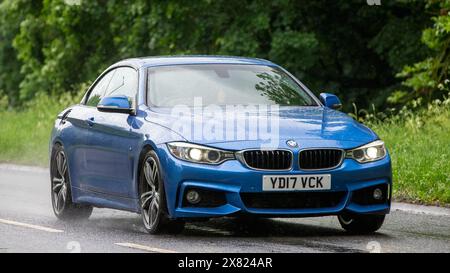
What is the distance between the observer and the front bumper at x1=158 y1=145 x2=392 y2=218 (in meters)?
10.8

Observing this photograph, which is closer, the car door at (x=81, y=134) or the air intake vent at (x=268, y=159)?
the air intake vent at (x=268, y=159)

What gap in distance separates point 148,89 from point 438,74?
12.4 meters

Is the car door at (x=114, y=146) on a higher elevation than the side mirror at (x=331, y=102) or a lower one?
lower

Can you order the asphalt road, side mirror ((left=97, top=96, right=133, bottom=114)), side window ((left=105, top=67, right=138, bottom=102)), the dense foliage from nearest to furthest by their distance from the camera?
1. the asphalt road
2. side mirror ((left=97, top=96, right=133, bottom=114))
3. side window ((left=105, top=67, right=138, bottom=102))
4. the dense foliage

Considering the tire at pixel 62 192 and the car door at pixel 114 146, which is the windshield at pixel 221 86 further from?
the tire at pixel 62 192

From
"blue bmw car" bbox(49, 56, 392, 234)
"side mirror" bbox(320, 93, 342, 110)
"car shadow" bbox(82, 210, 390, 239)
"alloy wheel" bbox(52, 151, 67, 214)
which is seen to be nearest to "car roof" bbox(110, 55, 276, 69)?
"blue bmw car" bbox(49, 56, 392, 234)

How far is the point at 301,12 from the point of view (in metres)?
31.2

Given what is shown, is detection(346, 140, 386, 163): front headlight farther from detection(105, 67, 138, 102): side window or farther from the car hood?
detection(105, 67, 138, 102): side window

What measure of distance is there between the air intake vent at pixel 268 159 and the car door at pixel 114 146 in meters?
1.22

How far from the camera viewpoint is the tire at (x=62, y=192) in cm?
1350

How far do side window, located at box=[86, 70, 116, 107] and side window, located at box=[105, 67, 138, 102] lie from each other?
0.41 ft

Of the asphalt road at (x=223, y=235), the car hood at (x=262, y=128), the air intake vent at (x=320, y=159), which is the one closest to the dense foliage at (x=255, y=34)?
the asphalt road at (x=223, y=235)

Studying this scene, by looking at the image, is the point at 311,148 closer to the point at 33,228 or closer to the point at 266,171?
the point at 266,171

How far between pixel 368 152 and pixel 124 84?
9.11ft
